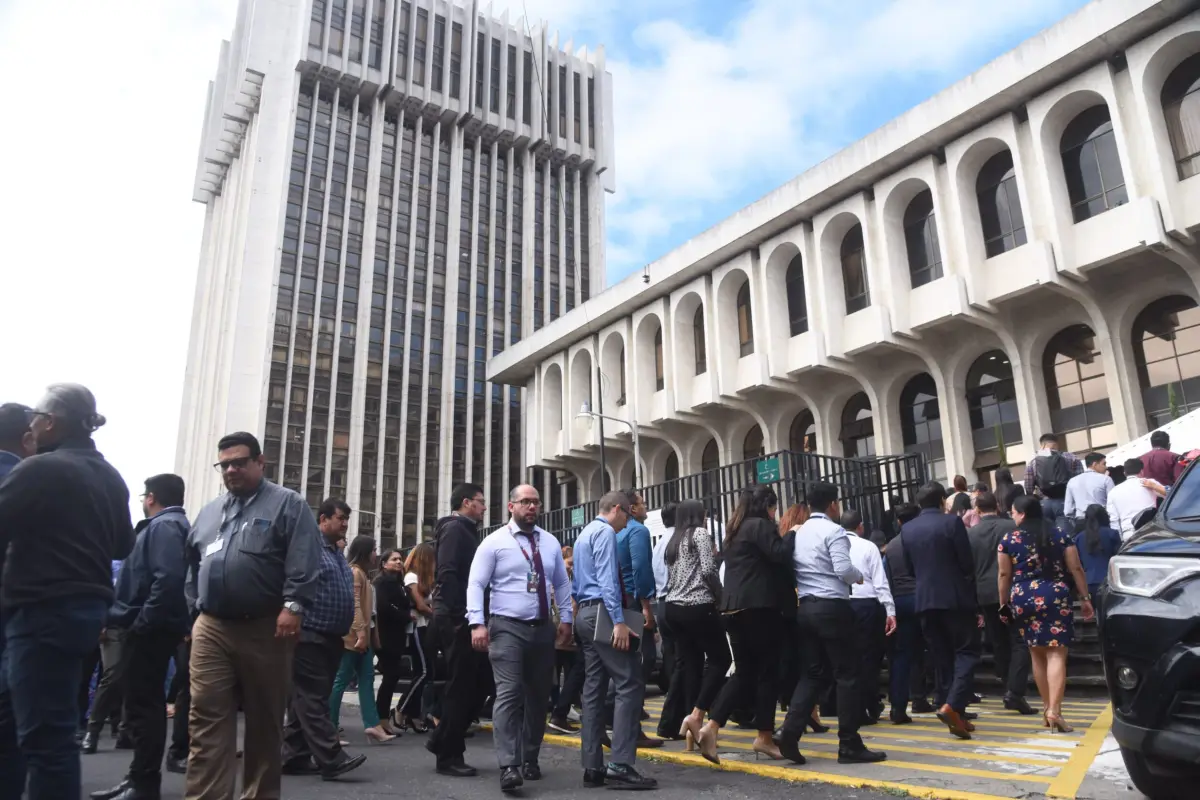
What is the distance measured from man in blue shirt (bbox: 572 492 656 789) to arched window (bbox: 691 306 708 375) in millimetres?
22854

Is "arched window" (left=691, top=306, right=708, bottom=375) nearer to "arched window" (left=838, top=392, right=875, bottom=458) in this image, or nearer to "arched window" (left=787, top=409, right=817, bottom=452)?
"arched window" (left=787, top=409, right=817, bottom=452)

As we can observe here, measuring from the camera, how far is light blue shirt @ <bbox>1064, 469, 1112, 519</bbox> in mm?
9211

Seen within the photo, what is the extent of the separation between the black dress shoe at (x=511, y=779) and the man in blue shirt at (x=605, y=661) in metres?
0.50

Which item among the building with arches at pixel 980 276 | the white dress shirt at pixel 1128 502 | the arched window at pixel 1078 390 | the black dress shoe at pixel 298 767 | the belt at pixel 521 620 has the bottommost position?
the black dress shoe at pixel 298 767

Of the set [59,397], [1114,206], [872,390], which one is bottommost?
[59,397]

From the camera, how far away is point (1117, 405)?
59.5ft

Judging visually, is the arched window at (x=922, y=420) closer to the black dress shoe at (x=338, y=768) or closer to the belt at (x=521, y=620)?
the belt at (x=521, y=620)

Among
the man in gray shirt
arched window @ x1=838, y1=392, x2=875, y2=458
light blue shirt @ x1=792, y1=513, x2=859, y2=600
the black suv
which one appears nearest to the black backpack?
the man in gray shirt

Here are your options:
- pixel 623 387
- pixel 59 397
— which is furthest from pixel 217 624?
pixel 623 387

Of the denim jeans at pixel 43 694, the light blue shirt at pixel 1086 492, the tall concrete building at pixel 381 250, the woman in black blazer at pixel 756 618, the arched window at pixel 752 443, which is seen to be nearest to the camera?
the denim jeans at pixel 43 694

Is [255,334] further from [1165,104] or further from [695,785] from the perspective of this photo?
[695,785]

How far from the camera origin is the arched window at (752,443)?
28.3m

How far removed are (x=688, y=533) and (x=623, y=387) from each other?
2595cm

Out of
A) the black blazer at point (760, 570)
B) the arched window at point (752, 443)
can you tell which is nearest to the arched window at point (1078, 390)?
the arched window at point (752, 443)
